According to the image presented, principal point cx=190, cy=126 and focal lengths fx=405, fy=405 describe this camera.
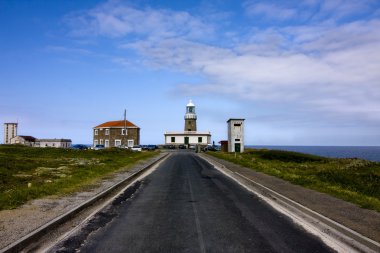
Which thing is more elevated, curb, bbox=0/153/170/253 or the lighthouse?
the lighthouse

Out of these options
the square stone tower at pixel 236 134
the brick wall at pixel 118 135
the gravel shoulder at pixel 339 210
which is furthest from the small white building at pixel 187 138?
the gravel shoulder at pixel 339 210

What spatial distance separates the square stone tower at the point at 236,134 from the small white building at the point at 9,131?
7154 centimetres

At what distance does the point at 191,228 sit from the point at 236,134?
53314mm

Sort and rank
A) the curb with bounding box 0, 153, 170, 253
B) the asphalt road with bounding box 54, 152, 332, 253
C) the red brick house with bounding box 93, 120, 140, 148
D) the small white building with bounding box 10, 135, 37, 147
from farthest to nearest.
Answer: the small white building with bounding box 10, 135, 37, 147 < the red brick house with bounding box 93, 120, 140, 148 < the asphalt road with bounding box 54, 152, 332, 253 < the curb with bounding box 0, 153, 170, 253

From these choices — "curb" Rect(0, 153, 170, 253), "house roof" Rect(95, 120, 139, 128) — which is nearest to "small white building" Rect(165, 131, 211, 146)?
"house roof" Rect(95, 120, 139, 128)

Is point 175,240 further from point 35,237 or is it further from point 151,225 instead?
point 35,237

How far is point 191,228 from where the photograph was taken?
31.7 ft

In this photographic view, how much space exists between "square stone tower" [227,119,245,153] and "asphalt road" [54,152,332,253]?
4661cm

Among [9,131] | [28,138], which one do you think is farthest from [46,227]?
[9,131]

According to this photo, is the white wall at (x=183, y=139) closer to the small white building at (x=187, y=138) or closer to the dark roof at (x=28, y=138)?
the small white building at (x=187, y=138)

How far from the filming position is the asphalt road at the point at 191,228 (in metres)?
7.98

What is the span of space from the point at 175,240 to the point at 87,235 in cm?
206

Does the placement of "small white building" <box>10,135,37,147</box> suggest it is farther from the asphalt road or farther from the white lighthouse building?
the asphalt road

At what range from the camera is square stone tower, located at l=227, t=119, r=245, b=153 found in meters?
61.8
